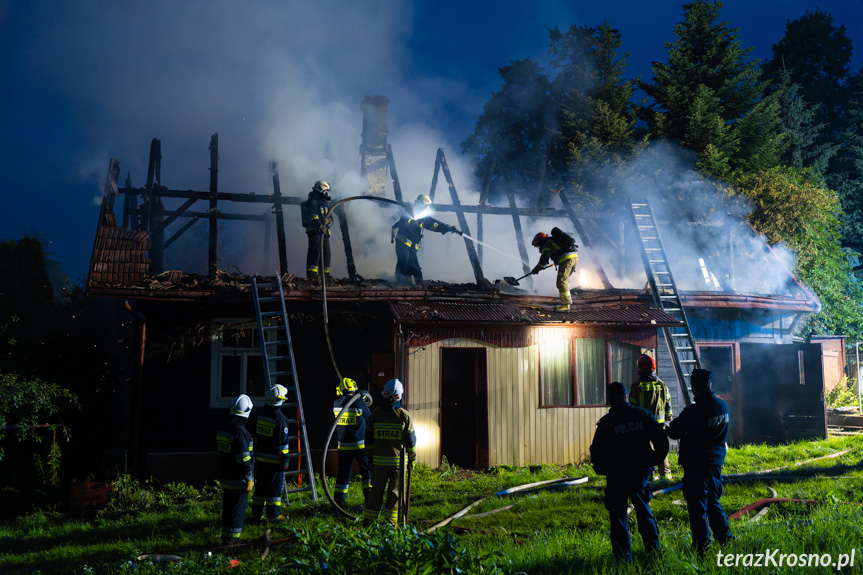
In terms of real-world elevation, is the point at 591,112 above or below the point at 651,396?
above

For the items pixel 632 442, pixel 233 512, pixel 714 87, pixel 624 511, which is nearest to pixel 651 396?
pixel 632 442

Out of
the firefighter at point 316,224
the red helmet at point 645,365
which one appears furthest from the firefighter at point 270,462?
the red helmet at point 645,365

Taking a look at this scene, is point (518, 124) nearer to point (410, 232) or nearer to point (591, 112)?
point (591, 112)

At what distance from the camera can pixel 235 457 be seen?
6.36 meters

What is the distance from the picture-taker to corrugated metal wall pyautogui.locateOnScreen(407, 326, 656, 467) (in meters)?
10.2

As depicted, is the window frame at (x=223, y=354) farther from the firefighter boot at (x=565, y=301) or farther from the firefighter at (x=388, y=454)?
the firefighter boot at (x=565, y=301)

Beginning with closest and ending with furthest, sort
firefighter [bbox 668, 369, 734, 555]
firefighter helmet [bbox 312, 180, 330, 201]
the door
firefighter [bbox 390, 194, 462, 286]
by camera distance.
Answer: firefighter [bbox 668, 369, 734, 555] < firefighter helmet [bbox 312, 180, 330, 201] < firefighter [bbox 390, 194, 462, 286] < the door

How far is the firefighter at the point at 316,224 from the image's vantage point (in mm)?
10836

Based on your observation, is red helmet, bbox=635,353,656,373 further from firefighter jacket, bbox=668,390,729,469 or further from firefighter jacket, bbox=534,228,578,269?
firefighter jacket, bbox=534,228,578,269

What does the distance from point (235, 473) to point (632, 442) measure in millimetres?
4113

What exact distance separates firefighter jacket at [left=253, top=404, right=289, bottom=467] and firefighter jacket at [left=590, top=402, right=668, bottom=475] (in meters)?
3.73

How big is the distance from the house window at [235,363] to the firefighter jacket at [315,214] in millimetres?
2116

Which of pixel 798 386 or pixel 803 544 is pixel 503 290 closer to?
pixel 798 386

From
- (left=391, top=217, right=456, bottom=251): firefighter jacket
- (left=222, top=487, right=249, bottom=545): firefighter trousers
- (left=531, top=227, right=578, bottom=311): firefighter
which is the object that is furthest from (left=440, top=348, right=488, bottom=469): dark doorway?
(left=222, top=487, right=249, bottom=545): firefighter trousers
